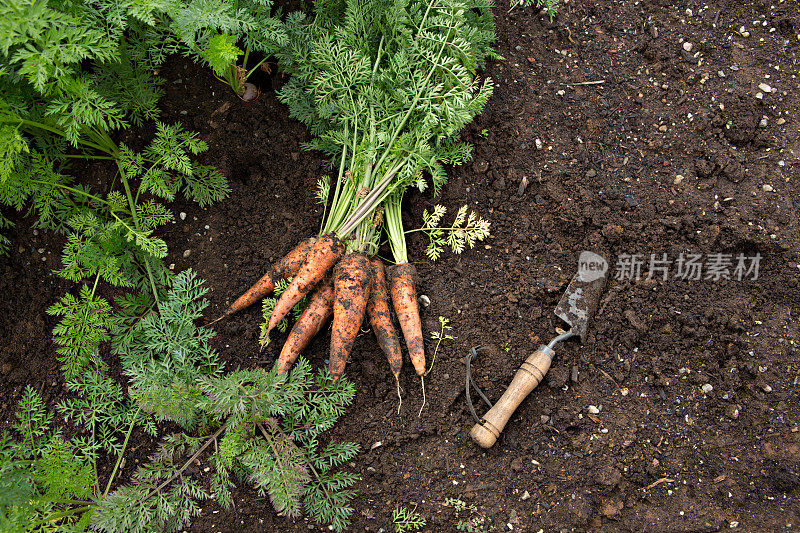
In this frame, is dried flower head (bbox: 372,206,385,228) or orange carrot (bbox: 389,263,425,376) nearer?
orange carrot (bbox: 389,263,425,376)

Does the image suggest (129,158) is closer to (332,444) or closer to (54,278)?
(54,278)

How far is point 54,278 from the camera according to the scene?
2871 mm

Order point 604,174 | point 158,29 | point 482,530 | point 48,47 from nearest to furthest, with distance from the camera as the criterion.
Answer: point 48,47, point 482,530, point 158,29, point 604,174

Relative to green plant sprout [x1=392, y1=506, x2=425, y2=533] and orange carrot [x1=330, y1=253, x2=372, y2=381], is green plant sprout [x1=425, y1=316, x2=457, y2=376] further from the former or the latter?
green plant sprout [x1=392, y1=506, x2=425, y2=533]

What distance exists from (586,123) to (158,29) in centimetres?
218

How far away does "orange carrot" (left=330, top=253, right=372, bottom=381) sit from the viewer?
8.60 feet

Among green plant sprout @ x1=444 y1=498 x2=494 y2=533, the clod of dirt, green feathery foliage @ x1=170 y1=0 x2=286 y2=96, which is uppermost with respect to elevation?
green feathery foliage @ x1=170 y1=0 x2=286 y2=96

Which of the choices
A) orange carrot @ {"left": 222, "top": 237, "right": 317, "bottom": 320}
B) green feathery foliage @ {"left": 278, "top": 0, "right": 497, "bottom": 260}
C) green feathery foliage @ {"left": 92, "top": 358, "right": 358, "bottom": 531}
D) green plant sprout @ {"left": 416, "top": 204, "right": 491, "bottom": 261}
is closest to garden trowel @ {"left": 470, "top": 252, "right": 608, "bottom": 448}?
green plant sprout @ {"left": 416, "top": 204, "right": 491, "bottom": 261}

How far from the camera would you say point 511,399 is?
252 cm

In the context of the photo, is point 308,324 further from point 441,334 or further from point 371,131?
point 371,131

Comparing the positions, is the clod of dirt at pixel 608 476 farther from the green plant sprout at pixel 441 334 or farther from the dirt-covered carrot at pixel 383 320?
the dirt-covered carrot at pixel 383 320

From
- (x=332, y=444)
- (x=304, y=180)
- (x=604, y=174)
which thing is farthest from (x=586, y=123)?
(x=332, y=444)

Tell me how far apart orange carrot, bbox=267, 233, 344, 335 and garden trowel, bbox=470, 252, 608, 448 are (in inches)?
40.2

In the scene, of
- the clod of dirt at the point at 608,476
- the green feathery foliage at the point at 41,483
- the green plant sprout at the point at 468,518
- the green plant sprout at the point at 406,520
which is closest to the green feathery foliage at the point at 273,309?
the green feathery foliage at the point at 41,483
